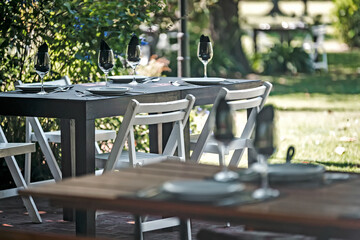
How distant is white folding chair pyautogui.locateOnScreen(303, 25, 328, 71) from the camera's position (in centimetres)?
1527

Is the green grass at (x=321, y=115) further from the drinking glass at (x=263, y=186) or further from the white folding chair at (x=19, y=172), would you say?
the drinking glass at (x=263, y=186)

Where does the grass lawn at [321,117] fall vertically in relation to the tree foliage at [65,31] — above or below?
below

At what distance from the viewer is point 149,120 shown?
→ 485 centimetres

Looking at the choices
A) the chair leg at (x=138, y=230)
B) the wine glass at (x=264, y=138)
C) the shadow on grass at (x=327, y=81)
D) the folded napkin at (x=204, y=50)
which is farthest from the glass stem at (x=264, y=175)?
the shadow on grass at (x=327, y=81)

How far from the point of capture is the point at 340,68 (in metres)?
15.6

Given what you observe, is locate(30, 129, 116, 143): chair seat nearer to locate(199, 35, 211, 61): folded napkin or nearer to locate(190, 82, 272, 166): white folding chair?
locate(190, 82, 272, 166): white folding chair

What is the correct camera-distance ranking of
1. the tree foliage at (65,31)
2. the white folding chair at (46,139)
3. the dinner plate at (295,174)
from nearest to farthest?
the dinner plate at (295,174) → the white folding chair at (46,139) → the tree foliage at (65,31)

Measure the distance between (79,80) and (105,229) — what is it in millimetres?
2062

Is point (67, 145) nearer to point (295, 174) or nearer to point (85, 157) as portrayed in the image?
point (85, 157)

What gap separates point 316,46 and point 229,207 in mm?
12983

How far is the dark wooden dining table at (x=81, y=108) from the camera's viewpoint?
4.70 meters

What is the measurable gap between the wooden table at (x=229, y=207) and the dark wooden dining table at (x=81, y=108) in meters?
1.56

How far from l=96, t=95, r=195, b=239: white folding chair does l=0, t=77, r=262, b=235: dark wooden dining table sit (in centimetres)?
16

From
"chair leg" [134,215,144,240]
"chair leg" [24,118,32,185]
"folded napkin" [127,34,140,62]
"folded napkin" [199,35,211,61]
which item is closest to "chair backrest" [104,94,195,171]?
"chair leg" [134,215,144,240]
